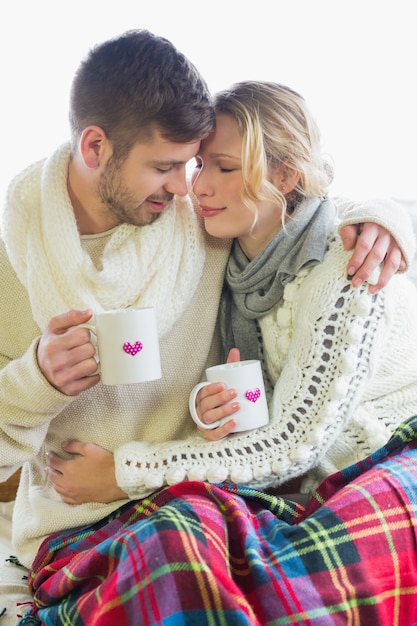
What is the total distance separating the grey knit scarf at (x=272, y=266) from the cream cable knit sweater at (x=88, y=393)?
2.1 inches

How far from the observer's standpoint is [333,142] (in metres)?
2.11

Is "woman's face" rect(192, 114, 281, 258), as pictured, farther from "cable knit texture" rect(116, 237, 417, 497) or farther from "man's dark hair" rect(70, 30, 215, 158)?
"cable knit texture" rect(116, 237, 417, 497)

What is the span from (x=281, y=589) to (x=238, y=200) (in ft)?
2.30

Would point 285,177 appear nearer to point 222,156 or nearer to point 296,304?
point 222,156

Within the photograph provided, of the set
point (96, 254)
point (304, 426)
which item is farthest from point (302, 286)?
point (96, 254)

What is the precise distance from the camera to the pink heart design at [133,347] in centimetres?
110

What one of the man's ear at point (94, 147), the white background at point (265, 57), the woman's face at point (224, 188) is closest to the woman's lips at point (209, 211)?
the woman's face at point (224, 188)

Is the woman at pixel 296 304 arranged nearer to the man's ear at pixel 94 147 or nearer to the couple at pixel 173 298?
the couple at pixel 173 298

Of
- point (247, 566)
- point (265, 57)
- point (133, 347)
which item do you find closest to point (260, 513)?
point (247, 566)

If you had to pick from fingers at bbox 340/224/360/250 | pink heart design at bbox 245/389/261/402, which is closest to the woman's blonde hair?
fingers at bbox 340/224/360/250

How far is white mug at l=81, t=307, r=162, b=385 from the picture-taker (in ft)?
3.59

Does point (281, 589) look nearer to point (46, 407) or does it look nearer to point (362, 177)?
point (46, 407)

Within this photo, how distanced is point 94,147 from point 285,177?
14.6 inches

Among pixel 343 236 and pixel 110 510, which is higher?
pixel 343 236
